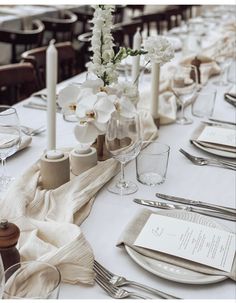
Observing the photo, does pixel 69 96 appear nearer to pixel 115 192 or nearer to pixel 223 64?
pixel 115 192

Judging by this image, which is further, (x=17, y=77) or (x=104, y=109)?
(x=17, y=77)

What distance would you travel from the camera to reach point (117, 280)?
81 centimetres

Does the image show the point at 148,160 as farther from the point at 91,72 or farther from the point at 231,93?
the point at 231,93

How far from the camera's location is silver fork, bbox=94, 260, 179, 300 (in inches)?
30.6

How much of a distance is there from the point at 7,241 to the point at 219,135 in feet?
2.72

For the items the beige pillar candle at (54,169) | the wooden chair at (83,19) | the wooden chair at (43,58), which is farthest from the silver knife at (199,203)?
the wooden chair at (83,19)

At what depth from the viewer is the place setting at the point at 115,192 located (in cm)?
80

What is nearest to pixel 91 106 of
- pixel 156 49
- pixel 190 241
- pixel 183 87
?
pixel 156 49

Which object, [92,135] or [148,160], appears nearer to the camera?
[92,135]

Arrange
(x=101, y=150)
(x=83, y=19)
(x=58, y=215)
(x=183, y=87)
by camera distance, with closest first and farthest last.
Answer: (x=58, y=215)
(x=101, y=150)
(x=183, y=87)
(x=83, y=19)

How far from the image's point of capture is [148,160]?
3.89 feet

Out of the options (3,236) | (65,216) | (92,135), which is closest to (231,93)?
(92,135)

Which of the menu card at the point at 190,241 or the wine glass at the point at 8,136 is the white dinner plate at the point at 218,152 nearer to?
the menu card at the point at 190,241

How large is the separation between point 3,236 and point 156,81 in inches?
35.0
